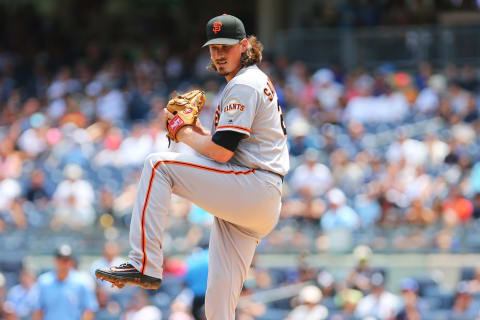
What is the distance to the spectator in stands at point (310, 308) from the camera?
896 cm

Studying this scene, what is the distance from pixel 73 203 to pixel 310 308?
15.2 feet

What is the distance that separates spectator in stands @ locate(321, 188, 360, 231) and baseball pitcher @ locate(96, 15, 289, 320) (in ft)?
19.2

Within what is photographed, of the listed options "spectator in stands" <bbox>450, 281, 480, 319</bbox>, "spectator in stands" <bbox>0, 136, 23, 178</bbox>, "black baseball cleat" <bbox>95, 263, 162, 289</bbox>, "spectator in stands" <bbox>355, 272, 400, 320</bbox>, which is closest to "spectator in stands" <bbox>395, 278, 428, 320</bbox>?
"spectator in stands" <bbox>355, 272, 400, 320</bbox>

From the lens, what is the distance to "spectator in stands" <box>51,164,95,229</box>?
1244cm

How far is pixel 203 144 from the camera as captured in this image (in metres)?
4.83

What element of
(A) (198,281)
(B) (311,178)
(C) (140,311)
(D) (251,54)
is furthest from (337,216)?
(D) (251,54)

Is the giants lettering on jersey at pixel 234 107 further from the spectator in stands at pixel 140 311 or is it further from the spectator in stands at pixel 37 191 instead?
the spectator in stands at pixel 37 191

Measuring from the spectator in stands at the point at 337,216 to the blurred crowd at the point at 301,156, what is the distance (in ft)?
0.05

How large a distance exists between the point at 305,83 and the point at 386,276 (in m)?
6.02

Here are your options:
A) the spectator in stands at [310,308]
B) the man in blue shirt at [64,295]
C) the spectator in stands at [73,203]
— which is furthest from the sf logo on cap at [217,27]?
the spectator in stands at [73,203]

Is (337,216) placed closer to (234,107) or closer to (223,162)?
(223,162)

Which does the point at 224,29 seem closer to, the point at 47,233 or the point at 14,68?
the point at 47,233

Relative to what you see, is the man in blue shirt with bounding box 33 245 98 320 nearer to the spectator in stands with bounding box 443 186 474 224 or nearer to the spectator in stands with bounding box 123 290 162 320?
the spectator in stands with bounding box 123 290 162 320

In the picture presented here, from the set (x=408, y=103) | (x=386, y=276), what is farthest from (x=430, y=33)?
(x=386, y=276)
